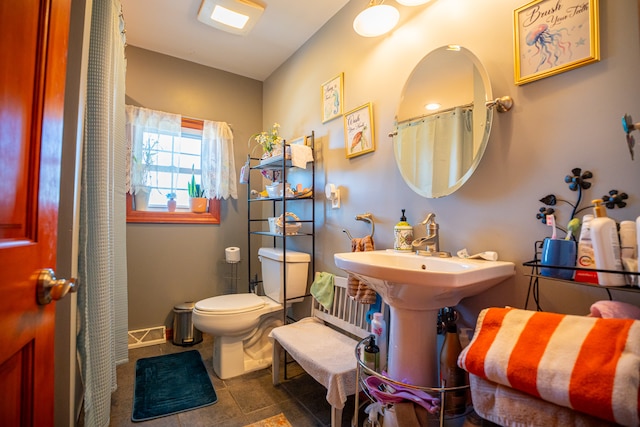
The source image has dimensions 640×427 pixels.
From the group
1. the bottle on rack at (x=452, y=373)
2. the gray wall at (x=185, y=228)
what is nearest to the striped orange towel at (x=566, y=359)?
the bottle on rack at (x=452, y=373)

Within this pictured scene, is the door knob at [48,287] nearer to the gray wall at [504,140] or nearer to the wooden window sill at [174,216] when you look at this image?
the gray wall at [504,140]

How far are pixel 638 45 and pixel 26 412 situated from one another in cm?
182

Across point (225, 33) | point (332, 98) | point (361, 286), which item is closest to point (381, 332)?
point (361, 286)

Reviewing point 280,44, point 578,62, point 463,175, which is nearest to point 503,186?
point 463,175

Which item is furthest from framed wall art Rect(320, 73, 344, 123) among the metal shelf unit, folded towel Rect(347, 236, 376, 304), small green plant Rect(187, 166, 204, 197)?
small green plant Rect(187, 166, 204, 197)

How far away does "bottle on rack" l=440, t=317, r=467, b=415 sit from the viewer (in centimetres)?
110

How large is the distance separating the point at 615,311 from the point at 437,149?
0.88 metres

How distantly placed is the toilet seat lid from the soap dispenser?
1.14m

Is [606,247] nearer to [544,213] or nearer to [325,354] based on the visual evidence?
[544,213]

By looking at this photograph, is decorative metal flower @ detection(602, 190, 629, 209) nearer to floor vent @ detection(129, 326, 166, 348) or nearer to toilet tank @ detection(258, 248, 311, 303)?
toilet tank @ detection(258, 248, 311, 303)

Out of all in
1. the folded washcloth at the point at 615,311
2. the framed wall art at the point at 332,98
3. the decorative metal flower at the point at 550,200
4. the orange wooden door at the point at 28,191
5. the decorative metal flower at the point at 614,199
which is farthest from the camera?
the framed wall art at the point at 332,98

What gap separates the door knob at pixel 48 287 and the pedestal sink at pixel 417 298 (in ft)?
2.71

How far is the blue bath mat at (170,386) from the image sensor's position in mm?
1687

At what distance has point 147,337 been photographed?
257 centimetres
